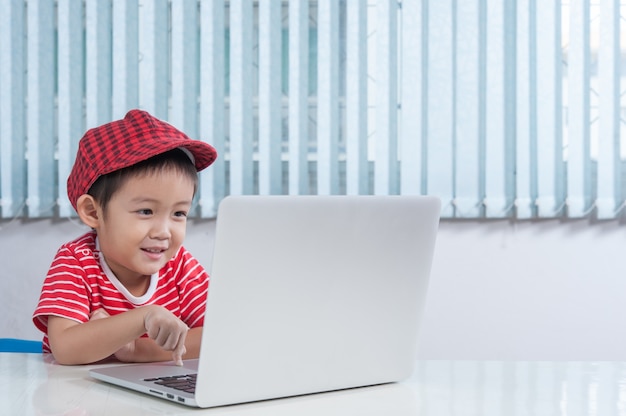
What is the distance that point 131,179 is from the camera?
3.97 ft

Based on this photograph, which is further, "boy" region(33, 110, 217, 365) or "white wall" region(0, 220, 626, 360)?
"white wall" region(0, 220, 626, 360)

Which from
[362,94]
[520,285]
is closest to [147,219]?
[362,94]

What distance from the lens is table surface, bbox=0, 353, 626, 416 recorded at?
791 millimetres

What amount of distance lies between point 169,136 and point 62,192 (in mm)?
1307

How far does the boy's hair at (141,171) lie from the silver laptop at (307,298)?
351 mm

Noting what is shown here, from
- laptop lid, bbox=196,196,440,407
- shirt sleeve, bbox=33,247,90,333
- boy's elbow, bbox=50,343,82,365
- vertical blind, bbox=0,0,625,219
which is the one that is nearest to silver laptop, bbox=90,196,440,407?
laptop lid, bbox=196,196,440,407

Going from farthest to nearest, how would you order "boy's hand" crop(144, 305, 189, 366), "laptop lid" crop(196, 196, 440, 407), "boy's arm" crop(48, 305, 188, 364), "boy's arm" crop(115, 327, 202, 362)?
1. "boy's arm" crop(115, 327, 202, 362)
2. "boy's arm" crop(48, 305, 188, 364)
3. "boy's hand" crop(144, 305, 189, 366)
4. "laptop lid" crop(196, 196, 440, 407)

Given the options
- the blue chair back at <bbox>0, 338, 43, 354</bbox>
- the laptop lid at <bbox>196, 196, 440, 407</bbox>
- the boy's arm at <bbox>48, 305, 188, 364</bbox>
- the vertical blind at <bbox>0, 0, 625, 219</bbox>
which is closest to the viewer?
the laptop lid at <bbox>196, 196, 440, 407</bbox>

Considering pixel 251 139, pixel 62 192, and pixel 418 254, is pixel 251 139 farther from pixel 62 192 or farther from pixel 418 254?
pixel 418 254

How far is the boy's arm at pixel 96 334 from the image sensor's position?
1.03 meters

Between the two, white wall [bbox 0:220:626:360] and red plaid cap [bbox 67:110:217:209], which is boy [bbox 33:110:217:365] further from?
white wall [bbox 0:220:626:360]

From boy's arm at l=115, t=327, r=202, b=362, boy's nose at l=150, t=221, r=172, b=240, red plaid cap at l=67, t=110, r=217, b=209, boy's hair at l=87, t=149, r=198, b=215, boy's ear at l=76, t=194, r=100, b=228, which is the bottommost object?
boy's arm at l=115, t=327, r=202, b=362

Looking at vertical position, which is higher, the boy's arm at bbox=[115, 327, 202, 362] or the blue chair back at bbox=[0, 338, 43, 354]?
the boy's arm at bbox=[115, 327, 202, 362]

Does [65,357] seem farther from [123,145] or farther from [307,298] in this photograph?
[307,298]
